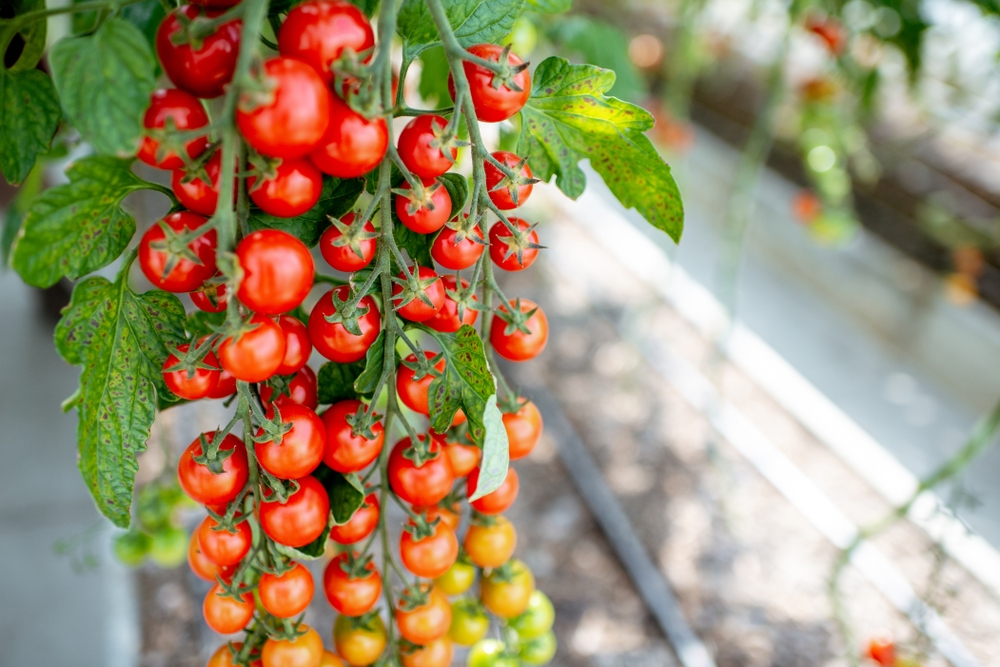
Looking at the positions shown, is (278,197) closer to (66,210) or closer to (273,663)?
(66,210)

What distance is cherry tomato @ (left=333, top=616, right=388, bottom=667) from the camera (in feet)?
1.74

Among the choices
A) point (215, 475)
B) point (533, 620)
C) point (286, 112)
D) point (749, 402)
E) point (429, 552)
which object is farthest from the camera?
point (749, 402)

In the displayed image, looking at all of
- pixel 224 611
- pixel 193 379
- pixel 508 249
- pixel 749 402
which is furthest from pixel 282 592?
pixel 749 402

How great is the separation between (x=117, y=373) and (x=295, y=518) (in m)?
0.13

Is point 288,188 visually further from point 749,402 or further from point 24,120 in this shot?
point 749,402

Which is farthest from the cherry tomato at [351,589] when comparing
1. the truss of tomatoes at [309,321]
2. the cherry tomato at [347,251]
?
the cherry tomato at [347,251]

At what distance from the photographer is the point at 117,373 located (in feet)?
1.33

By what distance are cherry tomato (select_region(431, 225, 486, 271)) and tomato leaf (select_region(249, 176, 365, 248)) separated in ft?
0.19

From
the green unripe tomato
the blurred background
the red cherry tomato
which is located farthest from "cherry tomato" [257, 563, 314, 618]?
the blurred background

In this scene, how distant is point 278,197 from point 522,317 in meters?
0.17

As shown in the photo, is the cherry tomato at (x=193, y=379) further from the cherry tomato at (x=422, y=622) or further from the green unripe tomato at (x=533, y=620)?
the green unripe tomato at (x=533, y=620)

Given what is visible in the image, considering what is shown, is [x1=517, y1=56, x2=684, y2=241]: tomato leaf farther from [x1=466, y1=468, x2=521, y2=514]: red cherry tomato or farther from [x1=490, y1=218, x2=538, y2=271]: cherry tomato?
[x1=466, y1=468, x2=521, y2=514]: red cherry tomato

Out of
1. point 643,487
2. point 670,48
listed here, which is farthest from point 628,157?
point 670,48

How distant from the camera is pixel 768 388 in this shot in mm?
1942
